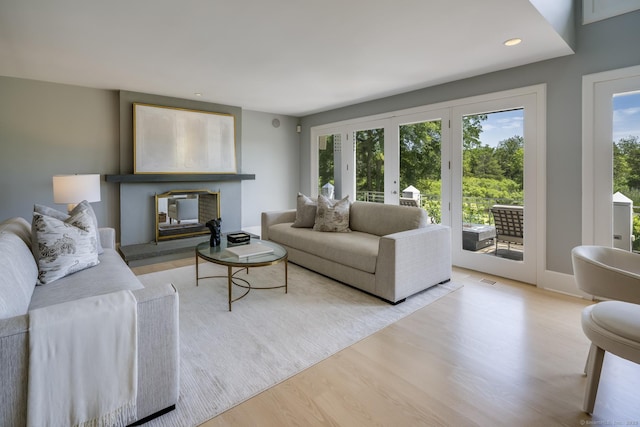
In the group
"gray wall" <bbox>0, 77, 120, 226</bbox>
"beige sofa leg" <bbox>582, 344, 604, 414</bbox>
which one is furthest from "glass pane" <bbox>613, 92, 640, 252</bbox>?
"gray wall" <bbox>0, 77, 120, 226</bbox>

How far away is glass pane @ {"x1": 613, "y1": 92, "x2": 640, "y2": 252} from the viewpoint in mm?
2771

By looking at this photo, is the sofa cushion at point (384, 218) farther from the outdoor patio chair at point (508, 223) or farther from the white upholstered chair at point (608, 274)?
the white upholstered chair at point (608, 274)

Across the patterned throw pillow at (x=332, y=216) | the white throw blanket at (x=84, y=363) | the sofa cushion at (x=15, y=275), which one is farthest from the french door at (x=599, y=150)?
the sofa cushion at (x=15, y=275)

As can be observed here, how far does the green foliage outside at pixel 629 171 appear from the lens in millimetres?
2773

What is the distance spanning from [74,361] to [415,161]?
166 inches

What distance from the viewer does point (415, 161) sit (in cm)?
450

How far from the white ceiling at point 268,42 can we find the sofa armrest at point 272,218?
69.5 inches

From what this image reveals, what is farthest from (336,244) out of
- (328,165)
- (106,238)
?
(328,165)

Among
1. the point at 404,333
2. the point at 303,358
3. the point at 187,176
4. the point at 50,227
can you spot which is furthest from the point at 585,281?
the point at 187,176

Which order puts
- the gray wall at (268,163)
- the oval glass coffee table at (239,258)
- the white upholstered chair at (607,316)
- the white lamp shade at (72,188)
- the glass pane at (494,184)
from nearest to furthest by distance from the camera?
the white upholstered chair at (607,316) → the oval glass coffee table at (239,258) → the white lamp shade at (72,188) → the glass pane at (494,184) → the gray wall at (268,163)

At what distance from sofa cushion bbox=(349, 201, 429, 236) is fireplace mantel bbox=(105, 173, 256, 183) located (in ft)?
7.83

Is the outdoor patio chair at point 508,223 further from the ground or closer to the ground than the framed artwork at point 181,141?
closer to the ground

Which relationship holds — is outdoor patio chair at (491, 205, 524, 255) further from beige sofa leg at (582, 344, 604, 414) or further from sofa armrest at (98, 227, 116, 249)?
sofa armrest at (98, 227, 116, 249)

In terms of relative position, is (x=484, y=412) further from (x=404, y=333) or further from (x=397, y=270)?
(x=397, y=270)
